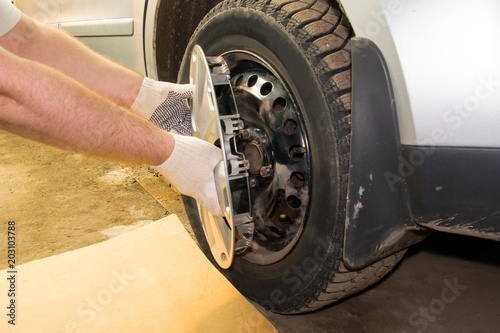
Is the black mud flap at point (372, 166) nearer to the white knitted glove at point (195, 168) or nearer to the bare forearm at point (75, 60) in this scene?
the white knitted glove at point (195, 168)

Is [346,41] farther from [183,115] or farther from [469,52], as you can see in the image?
[183,115]

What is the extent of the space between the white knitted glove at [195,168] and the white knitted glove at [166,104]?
0.29m

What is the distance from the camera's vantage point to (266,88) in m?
1.24

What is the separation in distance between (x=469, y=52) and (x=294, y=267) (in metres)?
0.67

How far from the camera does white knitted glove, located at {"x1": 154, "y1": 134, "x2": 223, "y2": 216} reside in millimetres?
1168

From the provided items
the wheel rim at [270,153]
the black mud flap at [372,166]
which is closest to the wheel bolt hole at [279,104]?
the wheel rim at [270,153]

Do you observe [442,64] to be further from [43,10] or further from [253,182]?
[43,10]

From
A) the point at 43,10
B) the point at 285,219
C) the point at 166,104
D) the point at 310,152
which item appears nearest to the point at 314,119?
the point at 310,152

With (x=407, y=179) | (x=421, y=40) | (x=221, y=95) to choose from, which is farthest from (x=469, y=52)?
(x=221, y=95)

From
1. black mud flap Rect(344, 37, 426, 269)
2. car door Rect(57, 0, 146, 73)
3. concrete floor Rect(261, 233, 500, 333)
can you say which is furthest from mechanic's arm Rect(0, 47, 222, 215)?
car door Rect(57, 0, 146, 73)

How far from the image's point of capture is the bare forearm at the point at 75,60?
142 cm

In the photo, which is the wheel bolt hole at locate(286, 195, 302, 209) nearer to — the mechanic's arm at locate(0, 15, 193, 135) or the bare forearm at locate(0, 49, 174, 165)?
the bare forearm at locate(0, 49, 174, 165)

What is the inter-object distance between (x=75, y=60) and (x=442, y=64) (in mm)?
1196

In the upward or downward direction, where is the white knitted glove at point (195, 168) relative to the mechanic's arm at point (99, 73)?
downward
